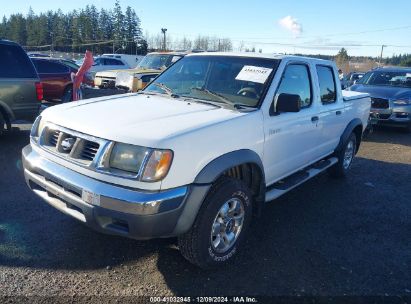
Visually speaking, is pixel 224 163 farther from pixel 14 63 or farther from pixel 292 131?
pixel 14 63

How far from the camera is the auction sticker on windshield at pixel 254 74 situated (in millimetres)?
3936

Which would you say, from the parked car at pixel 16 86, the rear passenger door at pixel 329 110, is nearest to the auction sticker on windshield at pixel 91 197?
the rear passenger door at pixel 329 110

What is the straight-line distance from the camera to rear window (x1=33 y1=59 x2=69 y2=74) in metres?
12.6

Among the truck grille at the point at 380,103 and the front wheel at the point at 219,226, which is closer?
the front wheel at the point at 219,226

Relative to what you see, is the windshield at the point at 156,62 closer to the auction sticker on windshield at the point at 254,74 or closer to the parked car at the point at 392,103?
the parked car at the point at 392,103

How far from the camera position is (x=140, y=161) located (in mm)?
2773

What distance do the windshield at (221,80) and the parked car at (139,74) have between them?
300 inches

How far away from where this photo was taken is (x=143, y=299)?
2.92m

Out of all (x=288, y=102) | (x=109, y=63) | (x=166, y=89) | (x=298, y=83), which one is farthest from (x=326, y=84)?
(x=109, y=63)

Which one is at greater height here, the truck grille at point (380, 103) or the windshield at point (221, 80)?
the windshield at point (221, 80)

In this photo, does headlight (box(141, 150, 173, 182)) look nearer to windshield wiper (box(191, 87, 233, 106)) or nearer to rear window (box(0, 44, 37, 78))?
windshield wiper (box(191, 87, 233, 106))

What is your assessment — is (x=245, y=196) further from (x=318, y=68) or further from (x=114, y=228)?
(x=318, y=68)

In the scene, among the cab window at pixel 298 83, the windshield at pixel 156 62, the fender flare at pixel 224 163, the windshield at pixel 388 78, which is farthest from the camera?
the windshield at pixel 156 62

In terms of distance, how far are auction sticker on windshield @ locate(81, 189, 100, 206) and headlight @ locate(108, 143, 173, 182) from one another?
21cm
